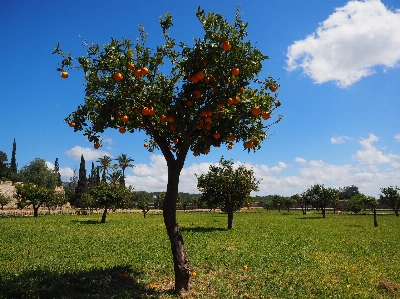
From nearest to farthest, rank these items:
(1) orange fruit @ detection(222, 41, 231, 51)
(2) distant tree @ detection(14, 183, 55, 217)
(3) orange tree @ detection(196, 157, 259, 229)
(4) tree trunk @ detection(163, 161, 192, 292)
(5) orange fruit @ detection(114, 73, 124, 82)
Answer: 1. (1) orange fruit @ detection(222, 41, 231, 51)
2. (5) orange fruit @ detection(114, 73, 124, 82)
3. (4) tree trunk @ detection(163, 161, 192, 292)
4. (3) orange tree @ detection(196, 157, 259, 229)
5. (2) distant tree @ detection(14, 183, 55, 217)

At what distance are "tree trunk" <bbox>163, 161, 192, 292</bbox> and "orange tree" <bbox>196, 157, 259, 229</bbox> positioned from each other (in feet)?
51.9

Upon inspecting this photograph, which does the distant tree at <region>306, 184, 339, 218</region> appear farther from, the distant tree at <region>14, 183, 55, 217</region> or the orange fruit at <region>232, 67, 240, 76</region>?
the orange fruit at <region>232, 67, 240, 76</region>

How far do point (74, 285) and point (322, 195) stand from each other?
5388 centimetres

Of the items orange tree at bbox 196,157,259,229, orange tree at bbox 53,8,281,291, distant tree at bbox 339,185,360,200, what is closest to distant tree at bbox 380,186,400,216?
orange tree at bbox 196,157,259,229

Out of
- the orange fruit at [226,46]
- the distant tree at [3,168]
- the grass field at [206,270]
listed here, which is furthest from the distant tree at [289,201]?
the distant tree at [3,168]

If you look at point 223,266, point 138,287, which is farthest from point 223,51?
point 223,266

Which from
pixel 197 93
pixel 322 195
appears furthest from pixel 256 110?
pixel 322 195

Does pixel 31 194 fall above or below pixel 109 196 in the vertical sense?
below

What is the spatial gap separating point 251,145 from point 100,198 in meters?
26.9

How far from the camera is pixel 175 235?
8039 mm

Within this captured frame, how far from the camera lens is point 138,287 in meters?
8.24

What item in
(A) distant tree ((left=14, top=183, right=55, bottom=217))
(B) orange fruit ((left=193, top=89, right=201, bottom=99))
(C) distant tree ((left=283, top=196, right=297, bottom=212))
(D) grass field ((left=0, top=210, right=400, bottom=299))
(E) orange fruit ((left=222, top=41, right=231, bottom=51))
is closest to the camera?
(E) orange fruit ((left=222, top=41, right=231, bottom=51))

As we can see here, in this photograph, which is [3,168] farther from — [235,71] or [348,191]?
[348,191]

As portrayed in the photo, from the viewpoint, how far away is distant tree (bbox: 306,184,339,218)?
176 feet
